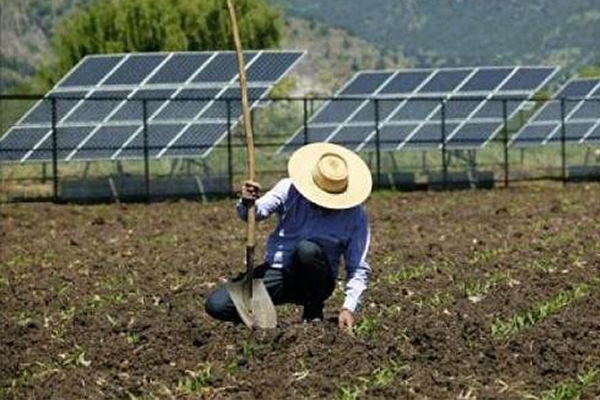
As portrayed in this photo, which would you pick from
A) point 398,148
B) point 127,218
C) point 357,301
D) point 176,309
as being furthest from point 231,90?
point 357,301

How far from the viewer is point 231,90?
31203 millimetres

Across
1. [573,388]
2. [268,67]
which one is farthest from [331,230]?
[268,67]

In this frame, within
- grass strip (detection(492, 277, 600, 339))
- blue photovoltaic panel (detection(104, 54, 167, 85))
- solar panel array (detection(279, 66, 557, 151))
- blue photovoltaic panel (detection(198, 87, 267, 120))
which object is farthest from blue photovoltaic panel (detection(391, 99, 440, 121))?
grass strip (detection(492, 277, 600, 339))

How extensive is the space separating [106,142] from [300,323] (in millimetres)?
20163

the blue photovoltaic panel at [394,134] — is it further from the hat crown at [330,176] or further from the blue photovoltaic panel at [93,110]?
the hat crown at [330,176]

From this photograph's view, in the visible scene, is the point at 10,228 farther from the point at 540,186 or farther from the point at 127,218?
the point at 540,186

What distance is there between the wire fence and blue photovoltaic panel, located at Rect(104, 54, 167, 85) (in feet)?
0.95

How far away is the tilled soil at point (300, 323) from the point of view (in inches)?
312

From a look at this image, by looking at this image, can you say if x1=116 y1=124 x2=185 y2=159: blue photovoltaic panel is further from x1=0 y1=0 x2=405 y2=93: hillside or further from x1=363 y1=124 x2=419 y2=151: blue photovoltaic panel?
x1=0 y1=0 x2=405 y2=93: hillside

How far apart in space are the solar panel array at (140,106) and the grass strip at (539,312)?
1598 centimetres

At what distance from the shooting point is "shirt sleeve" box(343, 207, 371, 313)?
9195 mm

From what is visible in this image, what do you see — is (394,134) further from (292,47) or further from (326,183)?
(292,47)

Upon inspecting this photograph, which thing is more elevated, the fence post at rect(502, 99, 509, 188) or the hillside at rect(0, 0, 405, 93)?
the fence post at rect(502, 99, 509, 188)

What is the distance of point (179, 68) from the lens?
1237 inches
